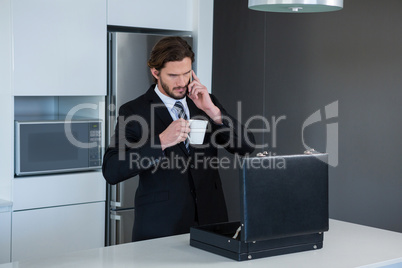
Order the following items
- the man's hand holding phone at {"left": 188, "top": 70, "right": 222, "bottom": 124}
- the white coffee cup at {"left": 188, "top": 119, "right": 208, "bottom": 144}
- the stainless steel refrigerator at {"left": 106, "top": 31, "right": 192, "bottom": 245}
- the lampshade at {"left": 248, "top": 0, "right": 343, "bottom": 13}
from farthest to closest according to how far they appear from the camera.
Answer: the stainless steel refrigerator at {"left": 106, "top": 31, "right": 192, "bottom": 245} → the man's hand holding phone at {"left": 188, "top": 70, "right": 222, "bottom": 124} → the white coffee cup at {"left": 188, "top": 119, "right": 208, "bottom": 144} → the lampshade at {"left": 248, "top": 0, "right": 343, "bottom": 13}

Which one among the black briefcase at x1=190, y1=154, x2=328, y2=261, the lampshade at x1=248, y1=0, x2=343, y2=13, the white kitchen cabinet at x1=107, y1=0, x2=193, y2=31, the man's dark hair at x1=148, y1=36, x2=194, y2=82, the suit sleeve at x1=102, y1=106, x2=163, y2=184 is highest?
the white kitchen cabinet at x1=107, y1=0, x2=193, y2=31

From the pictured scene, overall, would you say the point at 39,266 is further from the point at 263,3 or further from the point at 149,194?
the point at 263,3

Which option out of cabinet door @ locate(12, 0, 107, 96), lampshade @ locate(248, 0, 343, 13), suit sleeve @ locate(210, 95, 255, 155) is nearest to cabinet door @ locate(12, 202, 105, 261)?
cabinet door @ locate(12, 0, 107, 96)

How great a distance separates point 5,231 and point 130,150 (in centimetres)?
128

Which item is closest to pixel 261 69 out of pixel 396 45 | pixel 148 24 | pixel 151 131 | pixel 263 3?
pixel 148 24

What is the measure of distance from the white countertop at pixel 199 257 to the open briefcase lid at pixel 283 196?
0.09 m

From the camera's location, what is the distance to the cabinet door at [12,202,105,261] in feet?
11.0

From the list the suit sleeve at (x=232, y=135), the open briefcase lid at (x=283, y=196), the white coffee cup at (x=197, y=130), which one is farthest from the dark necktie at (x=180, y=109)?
the open briefcase lid at (x=283, y=196)

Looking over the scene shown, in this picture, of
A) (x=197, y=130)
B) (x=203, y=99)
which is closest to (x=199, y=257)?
(x=197, y=130)

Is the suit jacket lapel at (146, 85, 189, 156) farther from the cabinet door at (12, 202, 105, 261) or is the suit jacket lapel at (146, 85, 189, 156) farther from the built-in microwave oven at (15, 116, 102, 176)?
the cabinet door at (12, 202, 105, 261)

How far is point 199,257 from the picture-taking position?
1927 millimetres

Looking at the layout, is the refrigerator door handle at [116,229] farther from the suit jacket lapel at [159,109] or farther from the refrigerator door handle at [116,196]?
the suit jacket lapel at [159,109]

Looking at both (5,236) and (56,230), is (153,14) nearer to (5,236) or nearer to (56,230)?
(56,230)

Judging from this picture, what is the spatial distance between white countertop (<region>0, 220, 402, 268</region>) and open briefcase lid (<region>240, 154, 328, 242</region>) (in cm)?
9
